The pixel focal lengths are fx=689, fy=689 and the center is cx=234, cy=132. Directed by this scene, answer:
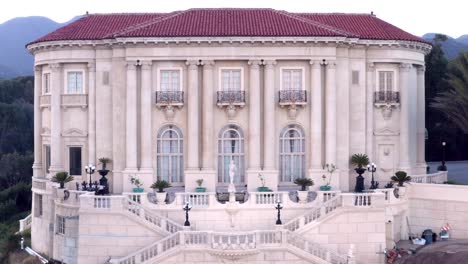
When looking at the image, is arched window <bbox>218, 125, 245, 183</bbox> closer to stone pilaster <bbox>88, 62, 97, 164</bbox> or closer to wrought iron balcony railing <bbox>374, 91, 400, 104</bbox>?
stone pilaster <bbox>88, 62, 97, 164</bbox>

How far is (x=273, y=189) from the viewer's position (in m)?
41.8

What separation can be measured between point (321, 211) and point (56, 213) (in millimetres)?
15277

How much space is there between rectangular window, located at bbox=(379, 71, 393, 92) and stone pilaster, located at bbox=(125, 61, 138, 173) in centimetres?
1589

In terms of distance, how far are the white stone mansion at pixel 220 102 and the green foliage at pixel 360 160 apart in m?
0.60

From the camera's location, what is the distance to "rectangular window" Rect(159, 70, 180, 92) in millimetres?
42625

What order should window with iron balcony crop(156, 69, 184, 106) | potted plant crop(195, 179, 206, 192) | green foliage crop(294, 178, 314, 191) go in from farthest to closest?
1. window with iron balcony crop(156, 69, 184, 106)
2. potted plant crop(195, 179, 206, 192)
3. green foliage crop(294, 178, 314, 191)

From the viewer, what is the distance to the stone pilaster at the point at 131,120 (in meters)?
42.1

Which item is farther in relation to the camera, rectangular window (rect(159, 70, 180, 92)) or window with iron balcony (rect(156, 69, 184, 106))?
rectangular window (rect(159, 70, 180, 92))

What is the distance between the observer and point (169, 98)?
4212cm

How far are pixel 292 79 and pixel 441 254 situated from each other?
14.5m

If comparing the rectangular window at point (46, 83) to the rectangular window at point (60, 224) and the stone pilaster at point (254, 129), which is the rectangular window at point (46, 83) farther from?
the stone pilaster at point (254, 129)

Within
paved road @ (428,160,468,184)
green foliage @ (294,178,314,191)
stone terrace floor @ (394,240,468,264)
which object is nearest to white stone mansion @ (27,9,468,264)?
green foliage @ (294,178,314,191)

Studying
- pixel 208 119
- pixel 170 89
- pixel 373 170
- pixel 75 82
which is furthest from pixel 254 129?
pixel 75 82

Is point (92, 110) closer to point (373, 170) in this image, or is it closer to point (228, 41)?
point (228, 41)
